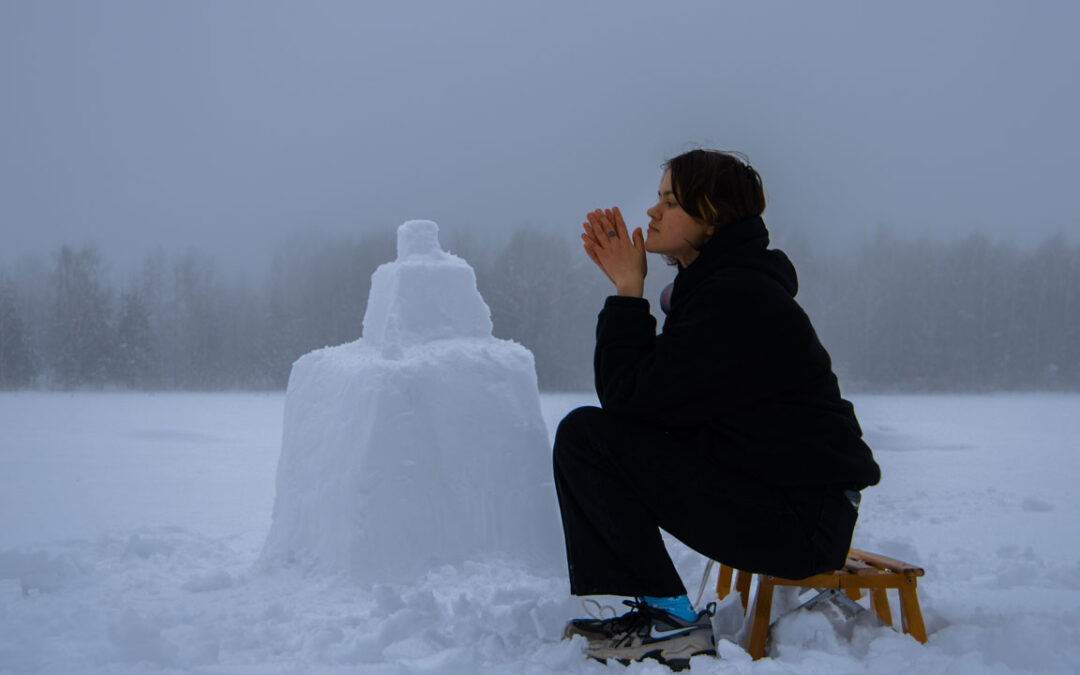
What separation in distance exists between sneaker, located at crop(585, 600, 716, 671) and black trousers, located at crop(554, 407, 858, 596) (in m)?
0.07

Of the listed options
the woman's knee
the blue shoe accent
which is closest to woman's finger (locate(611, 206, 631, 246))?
the woman's knee

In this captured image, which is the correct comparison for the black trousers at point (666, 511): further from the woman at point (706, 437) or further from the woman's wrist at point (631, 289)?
the woman's wrist at point (631, 289)

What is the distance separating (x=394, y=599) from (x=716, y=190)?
1889mm

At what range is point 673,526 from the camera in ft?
6.97

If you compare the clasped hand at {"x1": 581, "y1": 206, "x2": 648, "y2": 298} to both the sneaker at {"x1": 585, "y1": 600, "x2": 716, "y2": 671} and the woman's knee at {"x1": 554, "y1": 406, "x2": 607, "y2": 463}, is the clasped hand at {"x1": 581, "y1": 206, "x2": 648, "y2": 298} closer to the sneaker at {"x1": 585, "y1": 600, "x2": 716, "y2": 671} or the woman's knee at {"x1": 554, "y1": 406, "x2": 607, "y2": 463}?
the woman's knee at {"x1": 554, "y1": 406, "x2": 607, "y2": 463}

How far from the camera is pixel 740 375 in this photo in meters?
2.00

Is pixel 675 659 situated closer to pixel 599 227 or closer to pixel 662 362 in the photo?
pixel 662 362

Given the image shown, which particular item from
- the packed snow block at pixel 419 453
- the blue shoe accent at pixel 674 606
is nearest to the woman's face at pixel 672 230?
the blue shoe accent at pixel 674 606

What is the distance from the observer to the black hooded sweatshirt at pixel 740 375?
2002 millimetres

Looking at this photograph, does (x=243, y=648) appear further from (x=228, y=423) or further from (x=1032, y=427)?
(x=1032, y=427)

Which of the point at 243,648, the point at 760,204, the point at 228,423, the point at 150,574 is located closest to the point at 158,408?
the point at 228,423

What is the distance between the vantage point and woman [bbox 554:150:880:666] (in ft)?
6.62

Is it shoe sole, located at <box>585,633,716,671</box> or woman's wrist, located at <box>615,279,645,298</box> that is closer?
shoe sole, located at <box>585,633,716,671</box>

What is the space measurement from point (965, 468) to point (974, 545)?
4845mm
